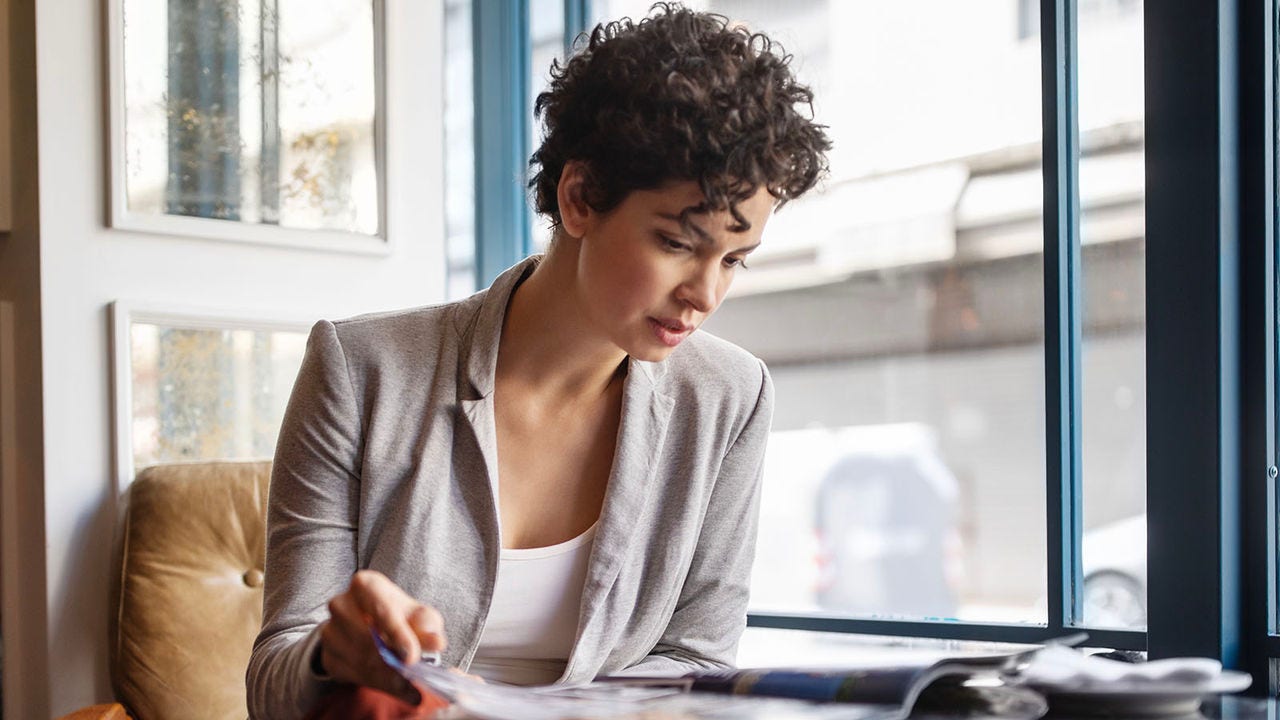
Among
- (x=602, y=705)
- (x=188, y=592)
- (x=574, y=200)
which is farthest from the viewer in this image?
(x=188, y=592)

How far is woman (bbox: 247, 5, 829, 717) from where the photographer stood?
137 cm

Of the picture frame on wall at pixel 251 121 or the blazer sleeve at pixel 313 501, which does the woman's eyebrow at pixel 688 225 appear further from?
the picture frame on wall at pixel 251 121

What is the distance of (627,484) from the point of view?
154 centimetres

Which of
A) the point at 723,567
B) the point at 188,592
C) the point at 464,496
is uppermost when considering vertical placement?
the point at 464,496

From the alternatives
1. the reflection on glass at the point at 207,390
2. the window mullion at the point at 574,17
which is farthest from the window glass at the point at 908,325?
the reflection on glass at the point at 207,390

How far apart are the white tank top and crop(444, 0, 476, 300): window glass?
1524mm

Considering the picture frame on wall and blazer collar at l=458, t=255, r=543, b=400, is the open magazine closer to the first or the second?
blazer collar at l=458, t=255, r=543, b=400

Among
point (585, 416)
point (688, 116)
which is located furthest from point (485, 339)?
point (688, 116)

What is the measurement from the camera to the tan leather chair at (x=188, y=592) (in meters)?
2.11

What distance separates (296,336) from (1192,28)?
175 cm

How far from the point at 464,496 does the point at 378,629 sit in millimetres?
546

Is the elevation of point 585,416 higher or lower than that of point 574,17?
lower

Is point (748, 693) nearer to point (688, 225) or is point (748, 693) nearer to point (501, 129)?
point (688, 225)

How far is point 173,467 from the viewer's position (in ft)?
7.30
